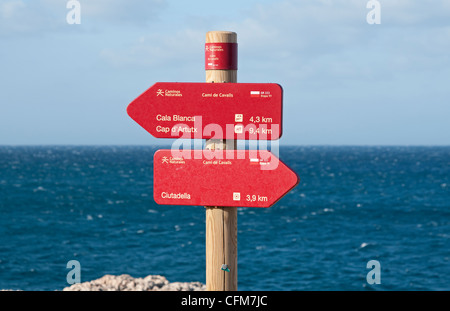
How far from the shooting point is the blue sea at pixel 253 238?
108 ft

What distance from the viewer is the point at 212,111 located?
18.2 ft

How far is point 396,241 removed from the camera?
1725 inches

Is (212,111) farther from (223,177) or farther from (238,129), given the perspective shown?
(223,177)

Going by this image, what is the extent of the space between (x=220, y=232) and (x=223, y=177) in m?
0.57

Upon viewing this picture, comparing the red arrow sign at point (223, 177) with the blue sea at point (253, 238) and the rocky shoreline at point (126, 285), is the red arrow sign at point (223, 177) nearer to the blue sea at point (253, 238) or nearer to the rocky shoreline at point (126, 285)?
the rocky shoreline at point (126, 285)

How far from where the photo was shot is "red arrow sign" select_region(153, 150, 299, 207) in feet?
17.9

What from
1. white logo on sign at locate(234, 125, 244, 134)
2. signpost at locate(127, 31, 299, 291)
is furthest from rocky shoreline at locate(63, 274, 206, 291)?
white logo on sign at locate(234, 125, 244, 134)

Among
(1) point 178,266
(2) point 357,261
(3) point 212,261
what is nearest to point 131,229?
(1) point 178,266

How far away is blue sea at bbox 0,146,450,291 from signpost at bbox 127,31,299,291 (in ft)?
80.9

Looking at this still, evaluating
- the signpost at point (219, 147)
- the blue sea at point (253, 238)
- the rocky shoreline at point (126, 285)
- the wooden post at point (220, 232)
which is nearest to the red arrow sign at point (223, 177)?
the signpost at point (219, 147)

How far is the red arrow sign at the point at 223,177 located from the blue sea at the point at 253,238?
24.8m
